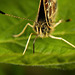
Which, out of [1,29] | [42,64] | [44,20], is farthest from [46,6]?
[42,64]

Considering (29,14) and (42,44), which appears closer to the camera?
(42,44)

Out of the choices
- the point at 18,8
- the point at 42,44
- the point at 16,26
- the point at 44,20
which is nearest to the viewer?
the point at 42,44

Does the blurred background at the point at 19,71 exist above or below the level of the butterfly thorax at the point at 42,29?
below

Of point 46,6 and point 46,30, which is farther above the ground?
point 46,6

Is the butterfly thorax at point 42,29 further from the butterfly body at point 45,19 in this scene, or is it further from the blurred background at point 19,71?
the blurred background at point 19,71

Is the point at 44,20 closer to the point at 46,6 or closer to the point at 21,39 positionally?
the point at 46,6

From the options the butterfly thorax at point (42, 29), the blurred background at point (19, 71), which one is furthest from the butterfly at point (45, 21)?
the blurred background at point (19, 71)

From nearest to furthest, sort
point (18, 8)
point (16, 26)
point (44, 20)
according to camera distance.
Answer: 1. point (44, 20)
2. point (16, 26)
3. point (18, 8)

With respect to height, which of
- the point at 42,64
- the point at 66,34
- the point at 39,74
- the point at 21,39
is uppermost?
the point at 42,64
